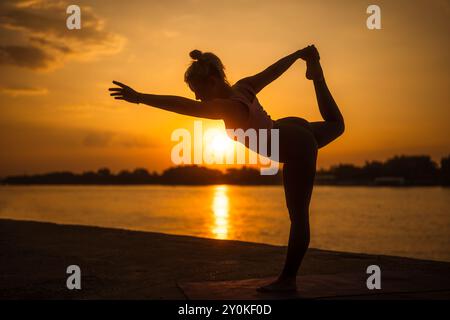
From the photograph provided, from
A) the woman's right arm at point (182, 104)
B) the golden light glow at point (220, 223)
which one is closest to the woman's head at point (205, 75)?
the woman's right arm at point (182, 104)

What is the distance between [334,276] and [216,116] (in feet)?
7.13

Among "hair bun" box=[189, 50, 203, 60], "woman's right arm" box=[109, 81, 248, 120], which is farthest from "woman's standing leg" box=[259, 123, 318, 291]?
"hair bun" box=[189, 50, 203, 60]

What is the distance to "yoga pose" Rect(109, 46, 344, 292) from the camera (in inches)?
152

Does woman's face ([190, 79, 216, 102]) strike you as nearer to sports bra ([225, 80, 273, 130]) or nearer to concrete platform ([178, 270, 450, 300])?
sports bra ([225, 80, 273, 130])

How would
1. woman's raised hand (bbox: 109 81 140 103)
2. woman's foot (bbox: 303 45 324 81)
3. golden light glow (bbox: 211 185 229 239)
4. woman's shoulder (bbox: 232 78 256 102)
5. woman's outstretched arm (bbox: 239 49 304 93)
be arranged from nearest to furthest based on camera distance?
1. woman's raised hand (bbox: 109 81 140 103)
2. woman's shoulder (bbox: 232 78 256 102)
3. woman's outstretched arm (bbox: 239 49 304 93)
4. woman's foot (bbox: 303 45 324 81)
5. golden light glow (bbox: 211 185 229 239)

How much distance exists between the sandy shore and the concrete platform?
0.26 meters

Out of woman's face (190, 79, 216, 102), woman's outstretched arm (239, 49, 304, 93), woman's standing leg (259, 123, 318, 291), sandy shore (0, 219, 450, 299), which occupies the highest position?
woman's outstretched arm (239, 49, 304, 93)

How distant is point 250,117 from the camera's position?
3.92 meters

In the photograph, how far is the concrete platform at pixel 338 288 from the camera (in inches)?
159

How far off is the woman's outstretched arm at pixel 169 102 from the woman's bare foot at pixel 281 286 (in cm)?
155

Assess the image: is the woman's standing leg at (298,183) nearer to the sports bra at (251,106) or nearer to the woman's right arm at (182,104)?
the sports bra at (251,106)

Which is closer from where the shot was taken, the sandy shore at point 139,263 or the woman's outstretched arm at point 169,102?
the woman's outstretched arm at point 169,102

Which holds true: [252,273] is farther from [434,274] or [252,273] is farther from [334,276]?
[434,274]
